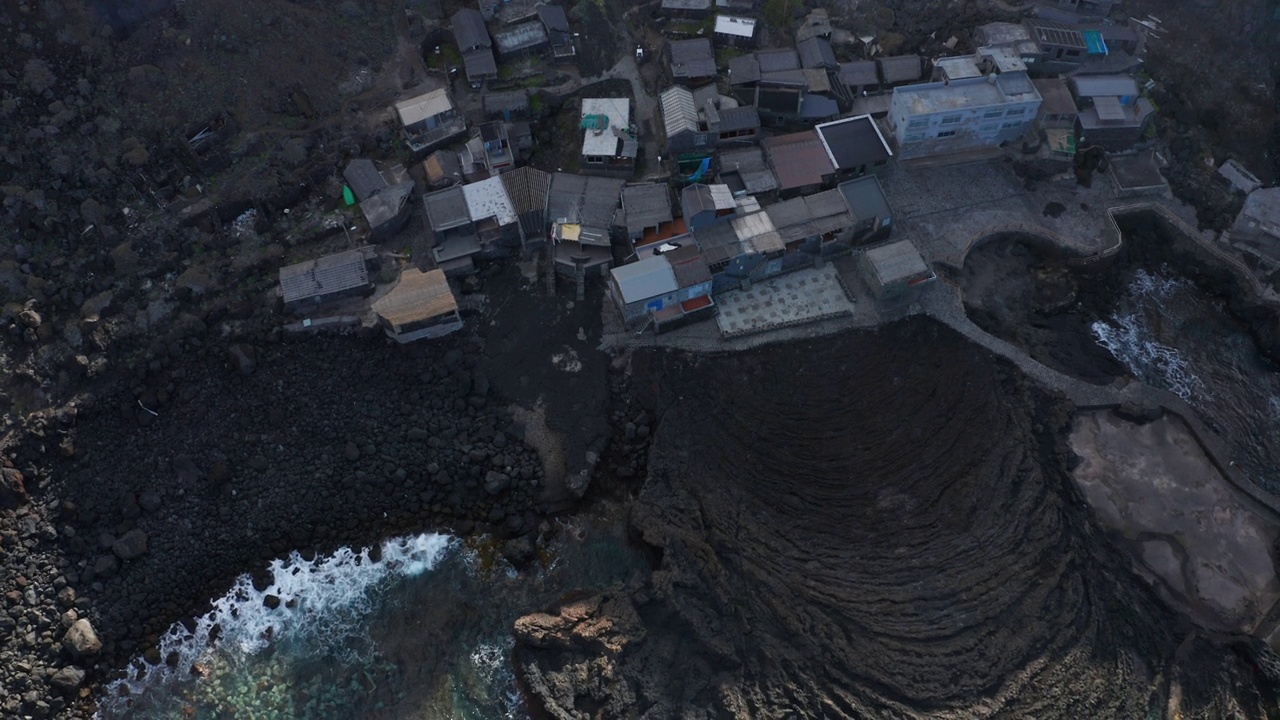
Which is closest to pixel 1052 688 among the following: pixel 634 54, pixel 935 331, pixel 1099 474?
pixel 1099 474

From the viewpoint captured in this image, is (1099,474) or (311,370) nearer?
(1099,474)

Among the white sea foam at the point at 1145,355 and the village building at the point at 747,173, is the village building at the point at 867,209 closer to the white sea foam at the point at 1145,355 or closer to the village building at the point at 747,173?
the village building at the point at 747,173

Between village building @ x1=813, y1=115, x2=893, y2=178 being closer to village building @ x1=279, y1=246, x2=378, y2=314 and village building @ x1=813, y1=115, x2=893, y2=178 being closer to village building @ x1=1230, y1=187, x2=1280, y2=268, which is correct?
village building @ x1=1230, y1=187, x2=1280, y2=268

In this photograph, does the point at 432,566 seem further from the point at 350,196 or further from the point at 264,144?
the point at 264,144

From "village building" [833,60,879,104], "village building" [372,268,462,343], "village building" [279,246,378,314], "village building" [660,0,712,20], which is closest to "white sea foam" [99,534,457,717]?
"village building" [372,268,462,343]

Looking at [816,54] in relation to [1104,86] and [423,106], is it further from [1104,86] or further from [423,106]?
[423,106]

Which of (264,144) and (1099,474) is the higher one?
(264,144)
